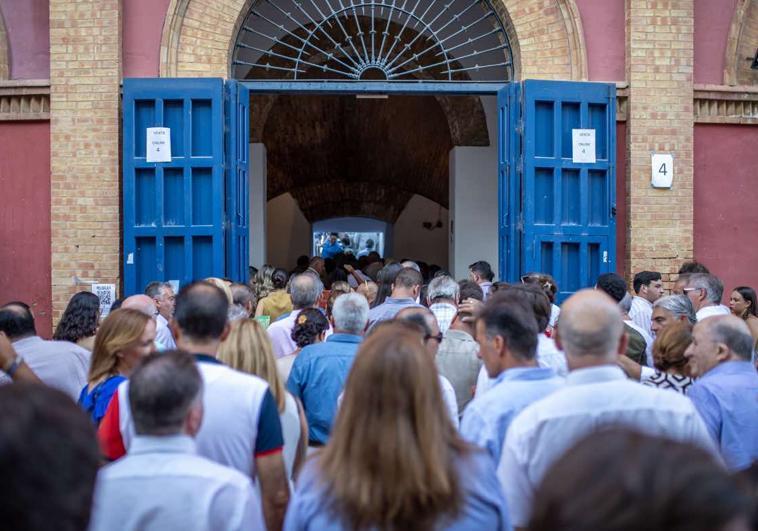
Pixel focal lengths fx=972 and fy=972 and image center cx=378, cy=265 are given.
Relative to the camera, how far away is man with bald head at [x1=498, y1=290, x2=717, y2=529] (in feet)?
10.1

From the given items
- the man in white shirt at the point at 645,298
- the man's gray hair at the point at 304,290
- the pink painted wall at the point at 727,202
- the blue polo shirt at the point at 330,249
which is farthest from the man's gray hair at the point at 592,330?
the blue polo shirt at the point at 330,249

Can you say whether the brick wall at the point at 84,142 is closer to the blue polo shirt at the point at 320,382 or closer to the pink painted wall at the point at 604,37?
the pink painted wall at the point at 604,37

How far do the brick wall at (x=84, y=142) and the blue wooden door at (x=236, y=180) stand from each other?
3.62 feet

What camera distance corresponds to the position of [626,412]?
313 centimetres

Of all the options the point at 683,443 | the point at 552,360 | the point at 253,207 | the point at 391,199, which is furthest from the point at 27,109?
the point at 391,199

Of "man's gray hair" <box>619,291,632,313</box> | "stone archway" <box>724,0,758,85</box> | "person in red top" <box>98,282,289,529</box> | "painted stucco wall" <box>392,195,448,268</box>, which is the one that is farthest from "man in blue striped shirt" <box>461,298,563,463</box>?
"painted stucco wall" <box>392,195,448,268</box>

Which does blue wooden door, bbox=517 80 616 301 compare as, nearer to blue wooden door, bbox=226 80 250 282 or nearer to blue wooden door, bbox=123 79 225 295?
blue wooden door, bbox=226 80 250 282

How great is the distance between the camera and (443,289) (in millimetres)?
6551

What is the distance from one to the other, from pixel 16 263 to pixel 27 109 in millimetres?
1575

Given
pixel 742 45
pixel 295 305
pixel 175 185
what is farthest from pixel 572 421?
pixel 742 45

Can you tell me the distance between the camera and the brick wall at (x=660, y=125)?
388 inches

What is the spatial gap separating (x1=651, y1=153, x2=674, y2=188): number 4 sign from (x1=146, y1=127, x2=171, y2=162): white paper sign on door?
4855 millimetres

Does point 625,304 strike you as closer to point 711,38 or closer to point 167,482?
point 711,38

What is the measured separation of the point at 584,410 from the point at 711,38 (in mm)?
8307
